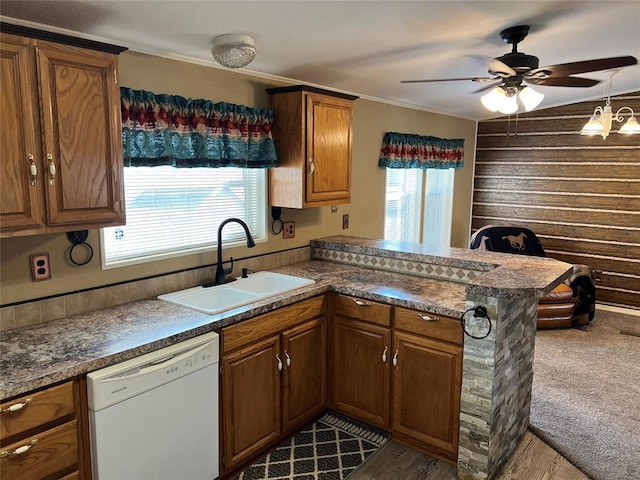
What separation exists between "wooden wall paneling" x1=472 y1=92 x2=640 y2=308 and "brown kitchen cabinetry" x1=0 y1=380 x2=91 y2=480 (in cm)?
469

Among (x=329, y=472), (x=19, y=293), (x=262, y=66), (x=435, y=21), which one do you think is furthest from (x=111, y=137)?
(x=329, y=472)

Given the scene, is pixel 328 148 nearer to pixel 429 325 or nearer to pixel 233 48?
pixel 233 48

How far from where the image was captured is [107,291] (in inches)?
95.7

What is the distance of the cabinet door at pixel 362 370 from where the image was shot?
9.03 ft

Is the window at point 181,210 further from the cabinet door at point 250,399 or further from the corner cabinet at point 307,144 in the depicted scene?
the cabinet door at point 250,399

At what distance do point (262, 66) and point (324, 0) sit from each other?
106 centimetres

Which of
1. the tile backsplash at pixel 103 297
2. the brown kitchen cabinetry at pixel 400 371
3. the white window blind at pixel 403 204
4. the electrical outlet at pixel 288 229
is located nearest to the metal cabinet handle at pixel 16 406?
the tile backsplash at pixel 103 297

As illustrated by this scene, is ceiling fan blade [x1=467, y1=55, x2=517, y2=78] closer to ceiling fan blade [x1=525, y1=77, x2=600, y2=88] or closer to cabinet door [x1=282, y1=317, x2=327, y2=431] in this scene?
ceiling fan blade [x1=525, y1=77, x2=600, y2=88]

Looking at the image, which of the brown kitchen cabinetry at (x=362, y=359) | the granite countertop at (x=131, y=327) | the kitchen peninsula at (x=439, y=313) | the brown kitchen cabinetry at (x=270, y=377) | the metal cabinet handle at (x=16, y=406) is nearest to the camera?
the metal cabinet handle at (x=16, y=406)

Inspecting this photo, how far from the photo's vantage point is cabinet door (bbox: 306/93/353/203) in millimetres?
3131

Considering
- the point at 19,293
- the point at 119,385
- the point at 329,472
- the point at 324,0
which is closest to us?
the point at 119,385

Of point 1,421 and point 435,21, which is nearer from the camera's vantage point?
point 1,421

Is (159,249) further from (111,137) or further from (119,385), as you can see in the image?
(119,385)

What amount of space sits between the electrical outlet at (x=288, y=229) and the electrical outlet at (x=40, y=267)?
5.25 ft
